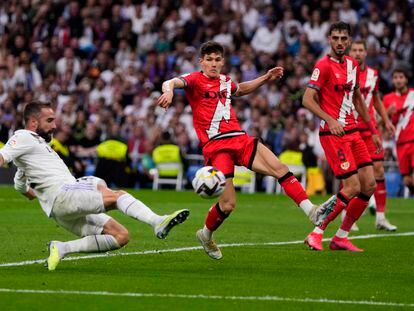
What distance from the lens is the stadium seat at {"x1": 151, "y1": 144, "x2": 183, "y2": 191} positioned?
95.9 feet

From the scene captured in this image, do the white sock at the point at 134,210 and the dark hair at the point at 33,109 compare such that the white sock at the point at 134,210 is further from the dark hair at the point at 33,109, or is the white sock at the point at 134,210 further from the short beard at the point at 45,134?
the dark hair at the point at 33,109

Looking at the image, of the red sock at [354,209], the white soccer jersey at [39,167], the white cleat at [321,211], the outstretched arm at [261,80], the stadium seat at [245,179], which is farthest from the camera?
the stadium seat at [245,179]

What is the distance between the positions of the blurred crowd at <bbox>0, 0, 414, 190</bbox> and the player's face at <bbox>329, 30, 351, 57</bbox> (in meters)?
14.3

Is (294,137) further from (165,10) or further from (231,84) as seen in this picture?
(231,84)

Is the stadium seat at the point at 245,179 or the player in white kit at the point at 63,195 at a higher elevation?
the player in white kit at the point at 63,195

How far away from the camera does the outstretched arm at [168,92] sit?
36.1 feet

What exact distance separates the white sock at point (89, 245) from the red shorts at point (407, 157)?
28.8 feet

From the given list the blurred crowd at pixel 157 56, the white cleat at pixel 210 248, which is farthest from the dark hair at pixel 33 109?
the blurred crowd at pixel 157 56

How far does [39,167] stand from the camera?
10875 mm

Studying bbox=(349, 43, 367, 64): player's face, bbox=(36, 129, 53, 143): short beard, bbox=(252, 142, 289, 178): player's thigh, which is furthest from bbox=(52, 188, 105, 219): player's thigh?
bbox=(349, 43, 367, 64): player's face

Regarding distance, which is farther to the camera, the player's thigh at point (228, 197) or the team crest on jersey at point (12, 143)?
the player's thigh at point (228, 197)

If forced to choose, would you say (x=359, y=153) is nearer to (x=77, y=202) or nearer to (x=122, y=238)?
(x=122, y=238)

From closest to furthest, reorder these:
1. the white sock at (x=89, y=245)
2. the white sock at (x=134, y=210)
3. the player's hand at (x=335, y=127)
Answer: the white sock at (x=134, y=210)
the white sock at (x=89, y=245)
the player's hand at (x=335, y=127)

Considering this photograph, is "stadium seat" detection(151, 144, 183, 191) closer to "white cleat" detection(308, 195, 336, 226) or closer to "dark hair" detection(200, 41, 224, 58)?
"dark hair" detection(200, 41, 224, 58)
